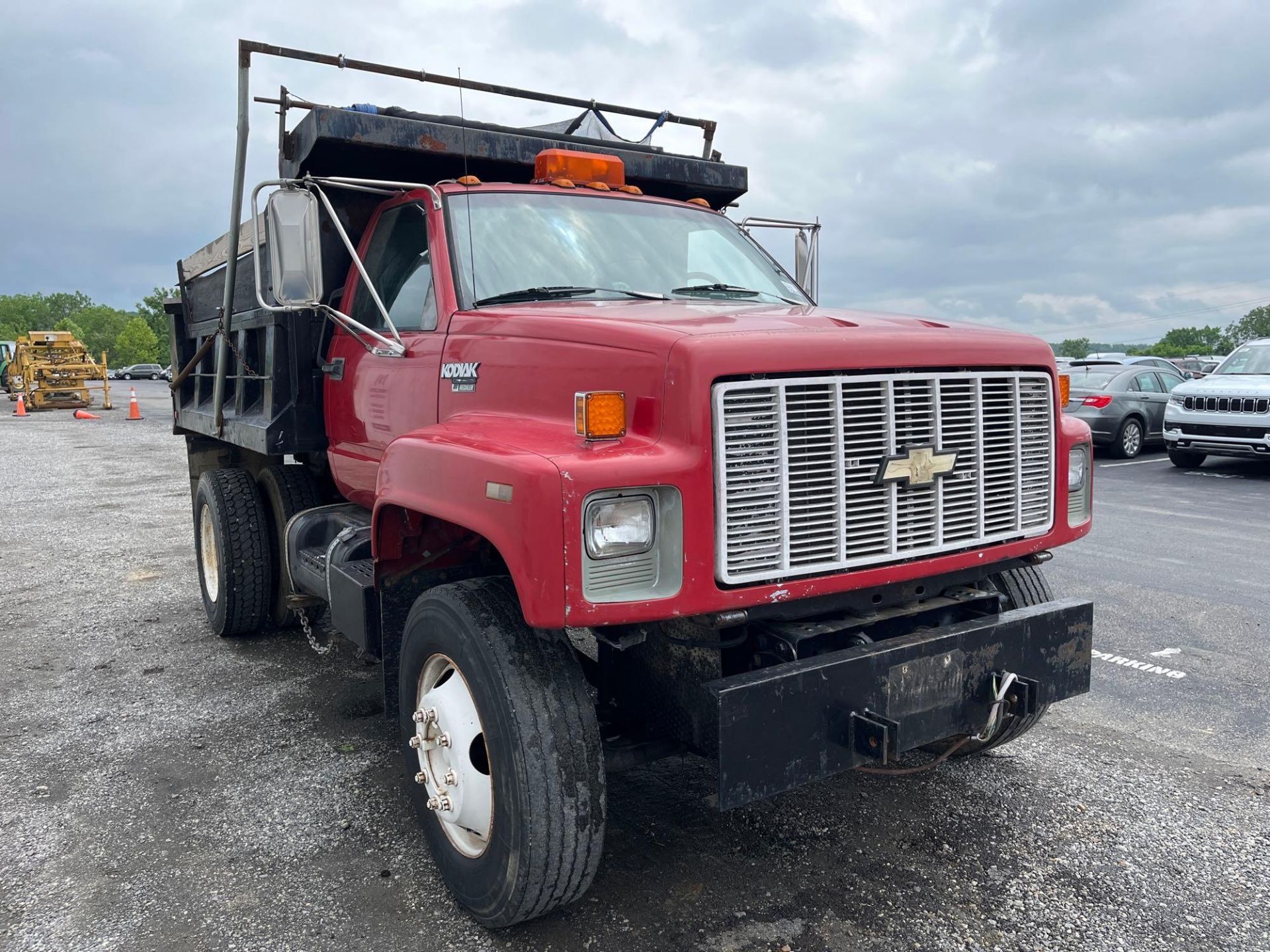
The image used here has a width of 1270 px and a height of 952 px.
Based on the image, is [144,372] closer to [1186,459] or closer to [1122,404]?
[1122,404]

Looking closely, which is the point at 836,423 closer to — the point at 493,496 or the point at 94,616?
the point at 493,496

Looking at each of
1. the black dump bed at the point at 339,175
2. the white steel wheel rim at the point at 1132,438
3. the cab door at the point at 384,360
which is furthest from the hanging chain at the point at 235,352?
the white steel wheel rim at the point at 1132,438

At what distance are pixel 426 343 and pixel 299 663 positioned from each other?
2524mm

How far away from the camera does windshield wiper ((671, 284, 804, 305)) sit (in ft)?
12.9

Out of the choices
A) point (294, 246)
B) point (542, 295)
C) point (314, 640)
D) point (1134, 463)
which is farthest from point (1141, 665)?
point (1134, 463)

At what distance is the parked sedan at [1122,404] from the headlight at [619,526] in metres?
13.8

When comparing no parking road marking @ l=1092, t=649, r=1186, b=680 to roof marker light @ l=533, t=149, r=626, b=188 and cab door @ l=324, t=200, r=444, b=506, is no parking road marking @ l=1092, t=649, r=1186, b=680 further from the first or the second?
cab door @ l=324, t=200, r=444, b=506

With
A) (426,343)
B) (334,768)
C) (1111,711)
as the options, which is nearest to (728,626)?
(426,343)

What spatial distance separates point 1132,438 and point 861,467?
14617 millimetres

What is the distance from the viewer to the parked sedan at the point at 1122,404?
15148mm

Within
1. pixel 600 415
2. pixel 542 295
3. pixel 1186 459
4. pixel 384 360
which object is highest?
pixel 542 295

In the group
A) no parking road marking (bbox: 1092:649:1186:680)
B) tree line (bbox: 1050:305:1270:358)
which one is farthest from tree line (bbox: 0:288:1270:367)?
no parking road marking (bbox: 1092:649:1186:680)

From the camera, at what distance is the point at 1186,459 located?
14273mm

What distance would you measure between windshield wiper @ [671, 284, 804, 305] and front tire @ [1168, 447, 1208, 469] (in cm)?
1191
